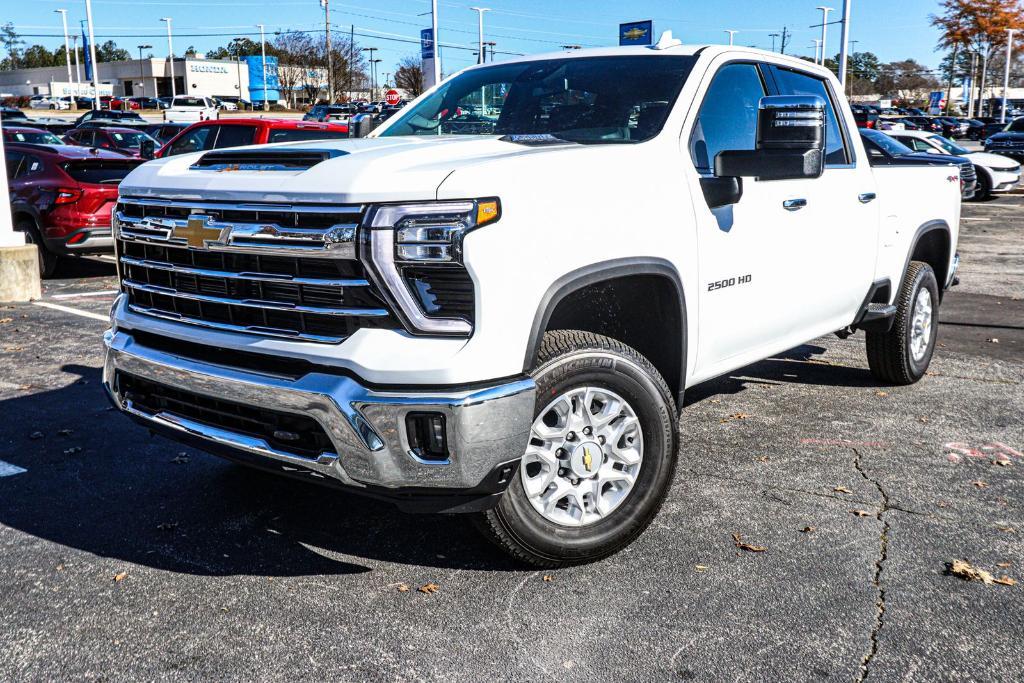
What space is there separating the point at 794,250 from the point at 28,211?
10012mm

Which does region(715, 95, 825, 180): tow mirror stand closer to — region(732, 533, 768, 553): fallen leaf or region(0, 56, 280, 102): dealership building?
region(732, 533, 768, 553): fallen leaf

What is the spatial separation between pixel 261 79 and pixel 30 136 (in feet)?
232

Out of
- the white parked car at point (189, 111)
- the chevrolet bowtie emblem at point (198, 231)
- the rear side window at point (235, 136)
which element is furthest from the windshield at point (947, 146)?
the white parked car at point (189, 111)

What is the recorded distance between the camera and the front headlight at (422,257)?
3094 millimetres

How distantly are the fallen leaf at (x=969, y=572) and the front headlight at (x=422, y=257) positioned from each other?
83.4 inches

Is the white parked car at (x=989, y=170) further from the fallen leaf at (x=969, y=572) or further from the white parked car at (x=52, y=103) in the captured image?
the white parked car at (x=52, y=103)

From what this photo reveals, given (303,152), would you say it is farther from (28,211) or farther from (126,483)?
(28,211)

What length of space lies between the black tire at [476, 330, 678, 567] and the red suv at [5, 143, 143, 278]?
30.3ft

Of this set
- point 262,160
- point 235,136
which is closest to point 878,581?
point 262,160

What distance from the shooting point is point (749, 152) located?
160 inches

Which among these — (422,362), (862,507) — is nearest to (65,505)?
(422,362)

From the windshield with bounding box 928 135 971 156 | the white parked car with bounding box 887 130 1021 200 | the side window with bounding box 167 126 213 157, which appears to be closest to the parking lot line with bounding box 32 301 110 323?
the side window with bounding box 167 126 213 157

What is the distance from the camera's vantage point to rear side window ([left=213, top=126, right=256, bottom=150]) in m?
12.1

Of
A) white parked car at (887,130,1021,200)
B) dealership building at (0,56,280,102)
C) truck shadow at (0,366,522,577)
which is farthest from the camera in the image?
dealership building at (0,56,280,102)
